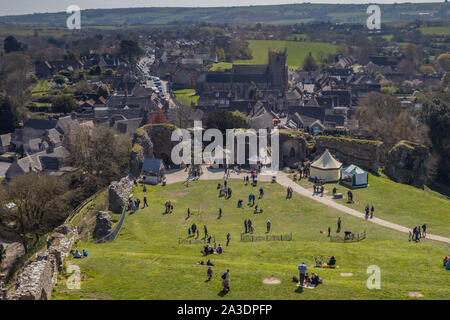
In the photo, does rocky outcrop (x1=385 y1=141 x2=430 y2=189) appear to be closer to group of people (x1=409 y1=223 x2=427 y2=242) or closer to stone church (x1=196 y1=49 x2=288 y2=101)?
group of people (x1=409 y1=223 x2=427 y2=242)

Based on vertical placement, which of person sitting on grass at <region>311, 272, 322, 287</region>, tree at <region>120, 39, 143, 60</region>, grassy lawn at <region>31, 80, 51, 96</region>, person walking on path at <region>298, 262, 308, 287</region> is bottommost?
person sitting on grass at <region>311, 272, 322, 287</region>

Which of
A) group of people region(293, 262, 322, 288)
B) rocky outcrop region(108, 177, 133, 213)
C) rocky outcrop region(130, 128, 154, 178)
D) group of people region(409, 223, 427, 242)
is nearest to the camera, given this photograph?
group of people region(293, 262, 322, 288)

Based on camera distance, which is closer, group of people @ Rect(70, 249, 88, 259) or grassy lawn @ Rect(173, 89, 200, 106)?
group of people @ Rect(70, 249, 88, 259)

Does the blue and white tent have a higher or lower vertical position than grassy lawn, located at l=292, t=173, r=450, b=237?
higher

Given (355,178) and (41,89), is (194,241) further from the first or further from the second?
(41,89)

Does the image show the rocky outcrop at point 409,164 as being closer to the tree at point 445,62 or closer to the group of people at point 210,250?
the group of people at point 210,250

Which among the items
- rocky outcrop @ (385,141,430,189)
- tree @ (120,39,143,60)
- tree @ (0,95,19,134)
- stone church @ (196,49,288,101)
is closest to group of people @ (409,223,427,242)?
rocky outcrop @ (385,141,430,189)
